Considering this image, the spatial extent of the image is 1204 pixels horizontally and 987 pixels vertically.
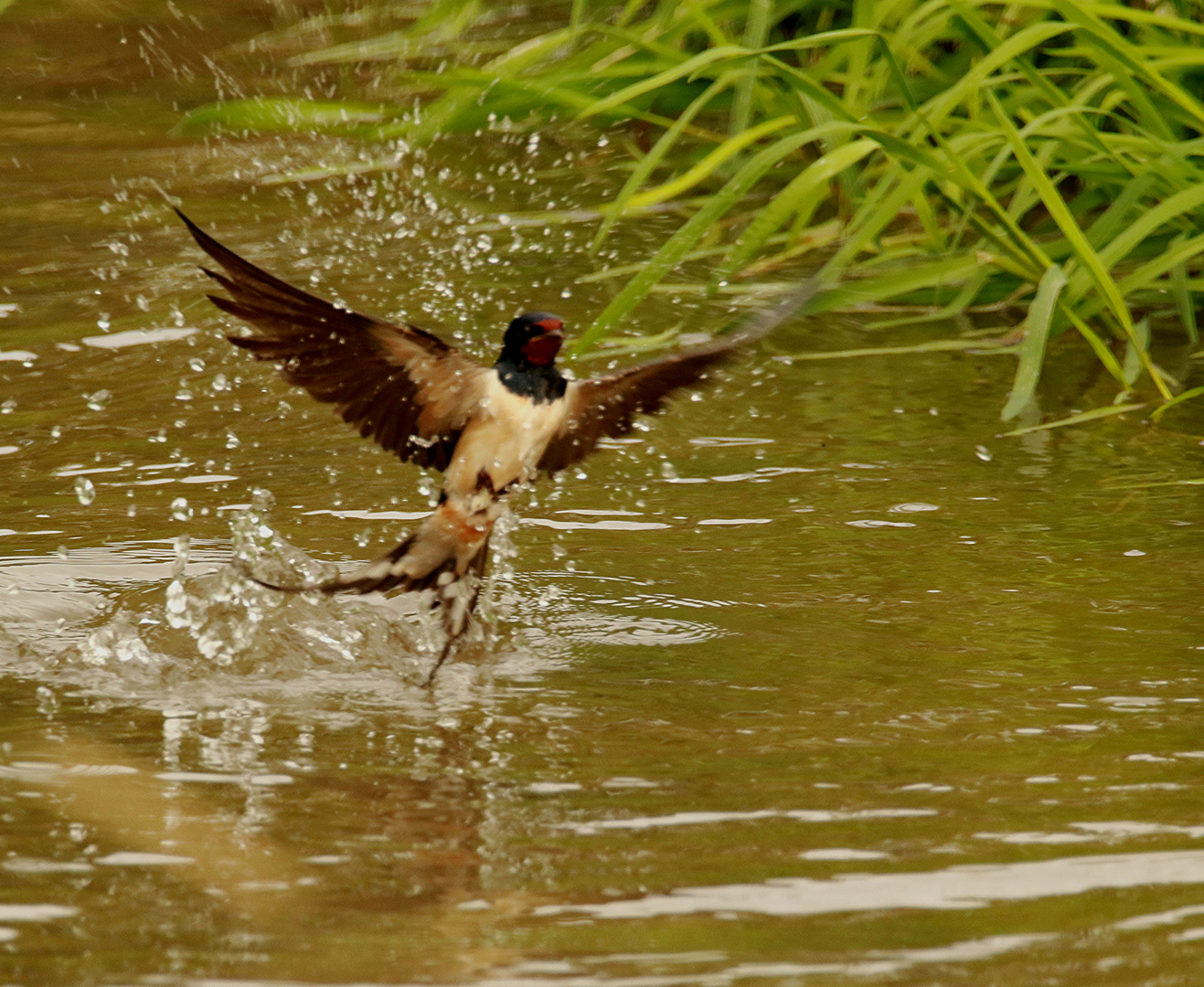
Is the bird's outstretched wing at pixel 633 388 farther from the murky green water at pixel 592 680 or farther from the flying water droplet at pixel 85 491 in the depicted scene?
the flying water droplet at pixel 85 491

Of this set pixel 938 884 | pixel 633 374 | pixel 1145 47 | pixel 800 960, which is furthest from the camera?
pixel 1145 47

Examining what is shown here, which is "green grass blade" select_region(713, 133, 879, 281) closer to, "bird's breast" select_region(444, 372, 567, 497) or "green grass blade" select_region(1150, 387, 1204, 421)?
"green grass blade" select_region(1150, 387, 1204, 421)

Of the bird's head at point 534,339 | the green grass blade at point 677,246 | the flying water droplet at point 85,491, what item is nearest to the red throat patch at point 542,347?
the bird's head at point 534,339

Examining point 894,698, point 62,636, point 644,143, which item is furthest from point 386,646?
point 644,143

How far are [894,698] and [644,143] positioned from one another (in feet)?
11.4

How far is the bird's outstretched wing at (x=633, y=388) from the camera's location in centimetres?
324

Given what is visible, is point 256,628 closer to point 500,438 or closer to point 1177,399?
point 500,438

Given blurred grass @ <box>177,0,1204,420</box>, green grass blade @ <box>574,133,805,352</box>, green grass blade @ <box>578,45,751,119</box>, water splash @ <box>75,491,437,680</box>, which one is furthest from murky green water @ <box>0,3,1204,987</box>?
green grass blade @ <box>578,45,751,119</box>

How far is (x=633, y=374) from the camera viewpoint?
3344 mm

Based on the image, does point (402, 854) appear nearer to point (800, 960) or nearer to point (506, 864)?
point (506, 864)

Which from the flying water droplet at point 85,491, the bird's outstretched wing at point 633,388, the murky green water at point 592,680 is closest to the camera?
the murky green water at point 592,680

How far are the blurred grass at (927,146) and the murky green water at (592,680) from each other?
0.76 ft

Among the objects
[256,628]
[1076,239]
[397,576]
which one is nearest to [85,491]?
[256,628]

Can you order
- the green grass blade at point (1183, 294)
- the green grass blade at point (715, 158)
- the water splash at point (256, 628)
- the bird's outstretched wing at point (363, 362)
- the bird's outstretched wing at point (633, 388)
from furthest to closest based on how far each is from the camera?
the green grass blade at point (715, 158) → the green grass blade at point (1183, 294) → the water splash at point (256, 628) → the bird's outstretched wing at point (633, 388) → the bird's outstretched wing at point (363, 362)
